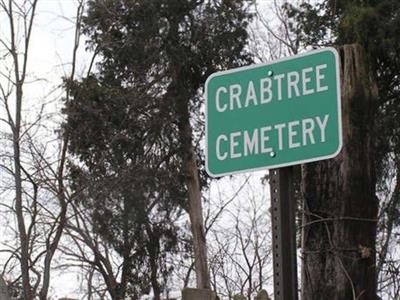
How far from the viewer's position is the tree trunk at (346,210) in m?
4.09

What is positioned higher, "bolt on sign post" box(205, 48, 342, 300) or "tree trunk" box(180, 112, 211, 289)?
"tree trunk" box(180, 112, 211, 289)

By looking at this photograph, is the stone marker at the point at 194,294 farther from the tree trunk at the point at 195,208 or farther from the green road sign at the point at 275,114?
the tree trunk at the point at 195,208

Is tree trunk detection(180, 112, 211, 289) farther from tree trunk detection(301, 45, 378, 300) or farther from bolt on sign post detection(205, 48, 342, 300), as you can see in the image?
bolt on sign post detection(205, 48, 342, 300)

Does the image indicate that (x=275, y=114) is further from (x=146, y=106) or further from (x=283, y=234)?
(x=146, y=106)

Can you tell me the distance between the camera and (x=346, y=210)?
13.7 feet

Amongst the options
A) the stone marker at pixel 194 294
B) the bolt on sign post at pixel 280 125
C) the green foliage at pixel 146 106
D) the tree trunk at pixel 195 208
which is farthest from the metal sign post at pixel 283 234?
the tree trunk at pixel 195 208

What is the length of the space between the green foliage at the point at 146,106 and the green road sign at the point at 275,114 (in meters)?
14.9

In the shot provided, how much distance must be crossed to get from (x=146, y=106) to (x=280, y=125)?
16.8 meters

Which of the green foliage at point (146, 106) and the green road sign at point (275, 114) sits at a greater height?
the green foliage at point (146, 106)

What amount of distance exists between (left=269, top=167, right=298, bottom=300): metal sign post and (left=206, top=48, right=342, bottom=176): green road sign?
7 cm

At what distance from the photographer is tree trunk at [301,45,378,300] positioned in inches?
161

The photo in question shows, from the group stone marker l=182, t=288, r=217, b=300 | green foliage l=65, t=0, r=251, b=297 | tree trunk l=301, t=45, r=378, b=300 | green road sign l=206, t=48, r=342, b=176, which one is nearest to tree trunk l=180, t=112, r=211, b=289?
green foliage l=65, t=0, r=251, b=297

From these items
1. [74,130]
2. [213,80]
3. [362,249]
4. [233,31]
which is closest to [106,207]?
[74,130]

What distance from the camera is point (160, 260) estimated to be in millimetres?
20844
